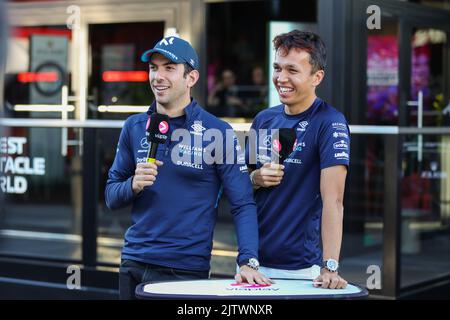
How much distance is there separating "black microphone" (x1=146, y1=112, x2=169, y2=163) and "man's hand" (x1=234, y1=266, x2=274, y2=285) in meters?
0.60

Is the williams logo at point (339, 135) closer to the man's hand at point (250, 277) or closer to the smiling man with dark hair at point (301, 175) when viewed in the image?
the smiling man with dark hair at point (301, 175)

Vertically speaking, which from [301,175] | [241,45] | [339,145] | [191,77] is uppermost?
[241,45]

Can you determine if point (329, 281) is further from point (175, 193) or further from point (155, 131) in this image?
point (155, 131)

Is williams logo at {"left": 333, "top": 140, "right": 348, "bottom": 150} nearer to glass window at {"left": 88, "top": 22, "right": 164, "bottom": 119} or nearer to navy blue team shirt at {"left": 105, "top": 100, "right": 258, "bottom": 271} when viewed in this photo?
navy blue team shirt at {"left": 105, "top": 100, "right": 258, "bottom": 271}

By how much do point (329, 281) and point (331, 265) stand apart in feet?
0.39

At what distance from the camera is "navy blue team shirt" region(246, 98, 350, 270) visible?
4125 mm

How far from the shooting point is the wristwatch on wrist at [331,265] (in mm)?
3912

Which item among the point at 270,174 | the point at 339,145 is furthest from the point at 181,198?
the point at 339,145

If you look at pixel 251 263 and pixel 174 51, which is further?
pixel 174 51

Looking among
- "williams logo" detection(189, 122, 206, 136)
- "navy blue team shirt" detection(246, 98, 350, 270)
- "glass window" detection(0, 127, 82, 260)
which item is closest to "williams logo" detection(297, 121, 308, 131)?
"navy blue team shirt" detection(246, 98, 350, 270)

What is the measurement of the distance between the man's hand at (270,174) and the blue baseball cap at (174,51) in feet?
1.93

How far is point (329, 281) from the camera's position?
3826 mm

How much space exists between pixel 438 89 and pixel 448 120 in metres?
0.35
